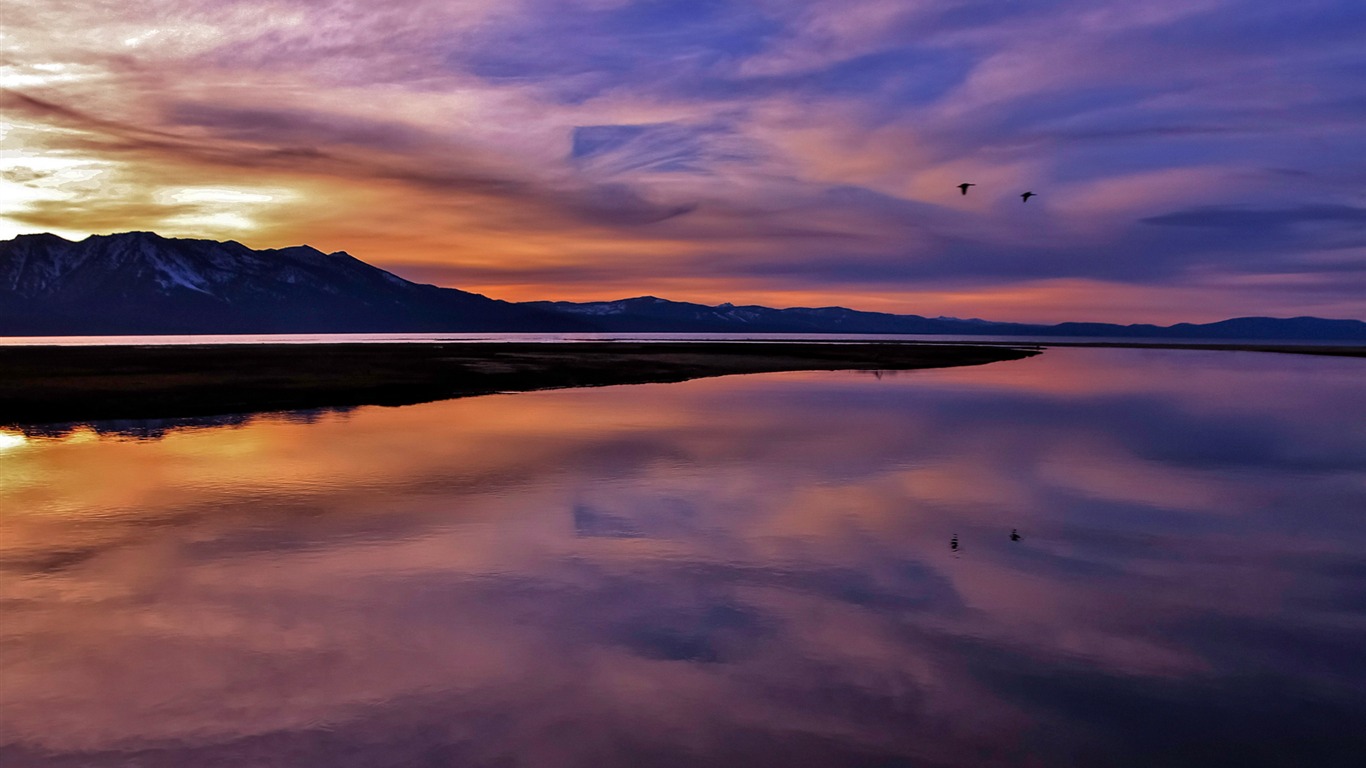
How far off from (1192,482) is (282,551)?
27575 millimetres

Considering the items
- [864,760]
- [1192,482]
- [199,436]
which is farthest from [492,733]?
[199,436]

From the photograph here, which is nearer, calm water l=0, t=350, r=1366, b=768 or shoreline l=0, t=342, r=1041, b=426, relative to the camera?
calm water l=0, t=350, r=1366, b=768

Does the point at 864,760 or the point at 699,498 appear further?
the point at 699,498

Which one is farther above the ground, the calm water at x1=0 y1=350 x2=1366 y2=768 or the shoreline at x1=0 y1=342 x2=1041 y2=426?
the shoreline at x1=0 y1=342 x2=1041 y2=426

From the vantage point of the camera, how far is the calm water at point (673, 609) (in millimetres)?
9742

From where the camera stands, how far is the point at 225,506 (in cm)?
2186

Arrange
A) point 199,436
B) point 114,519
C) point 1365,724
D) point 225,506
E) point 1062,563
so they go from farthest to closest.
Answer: point 199,436
point 225,506
point 114,519
point 1062,563
point 1365,724

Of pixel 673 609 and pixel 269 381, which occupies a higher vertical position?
pixel 269 381

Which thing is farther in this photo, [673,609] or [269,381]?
[269,381]

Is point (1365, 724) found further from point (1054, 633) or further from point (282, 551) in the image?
point (282, 551)

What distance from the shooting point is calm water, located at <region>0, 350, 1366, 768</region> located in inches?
384

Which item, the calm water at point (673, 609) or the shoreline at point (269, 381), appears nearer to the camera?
the calm water at point (673, 609)

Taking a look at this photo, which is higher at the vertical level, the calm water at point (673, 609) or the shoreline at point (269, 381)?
the shoreline at point (269, 381)

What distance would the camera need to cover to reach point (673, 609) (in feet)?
45.7
